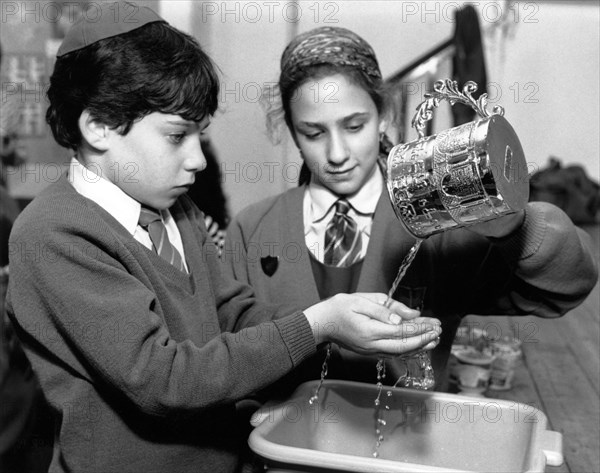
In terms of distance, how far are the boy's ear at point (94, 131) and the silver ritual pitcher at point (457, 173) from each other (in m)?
0.40

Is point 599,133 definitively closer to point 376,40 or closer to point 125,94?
point 376,40

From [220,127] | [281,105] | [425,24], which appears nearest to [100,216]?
[281,105]

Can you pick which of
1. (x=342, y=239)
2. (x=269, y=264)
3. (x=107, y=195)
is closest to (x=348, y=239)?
(x=342, y=239)

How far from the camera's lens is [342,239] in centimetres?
130

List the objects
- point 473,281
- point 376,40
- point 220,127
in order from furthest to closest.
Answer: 1. point 376,40
2. point 220,127
3. point 473,281

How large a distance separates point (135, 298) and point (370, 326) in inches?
11.7

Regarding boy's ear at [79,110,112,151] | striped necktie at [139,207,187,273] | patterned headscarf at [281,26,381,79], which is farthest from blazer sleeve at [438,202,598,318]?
boy's ear at [79,110,112,151]

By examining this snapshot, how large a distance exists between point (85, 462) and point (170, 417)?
132 millimetres

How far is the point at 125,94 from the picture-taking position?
1.03 metres

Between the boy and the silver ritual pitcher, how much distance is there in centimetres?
14

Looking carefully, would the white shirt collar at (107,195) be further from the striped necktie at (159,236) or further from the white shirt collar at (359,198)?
the white shirt collar at (359,198)

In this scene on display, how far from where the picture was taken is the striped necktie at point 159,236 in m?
1.08

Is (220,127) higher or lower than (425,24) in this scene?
lower

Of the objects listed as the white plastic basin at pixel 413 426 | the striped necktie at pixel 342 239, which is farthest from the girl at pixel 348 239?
the white plastic basin at pixel 413 426
